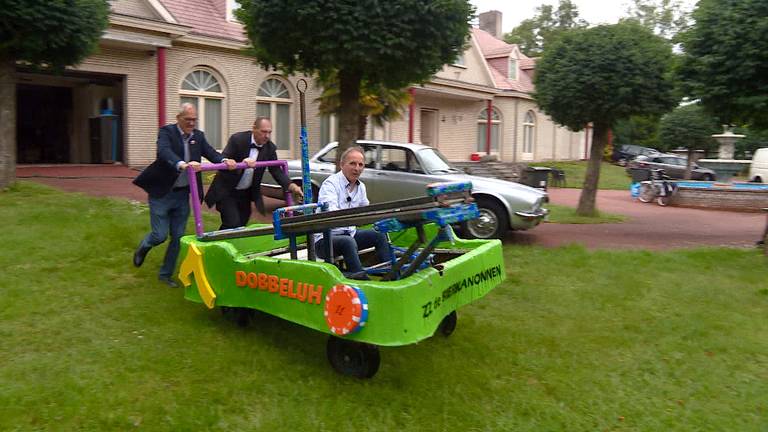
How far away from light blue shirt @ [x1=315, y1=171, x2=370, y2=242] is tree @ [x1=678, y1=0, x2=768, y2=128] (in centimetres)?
A: 613

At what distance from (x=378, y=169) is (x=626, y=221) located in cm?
675

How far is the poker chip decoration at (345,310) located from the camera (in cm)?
371

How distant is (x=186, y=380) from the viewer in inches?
160

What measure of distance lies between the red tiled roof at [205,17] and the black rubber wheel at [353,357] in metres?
15.1

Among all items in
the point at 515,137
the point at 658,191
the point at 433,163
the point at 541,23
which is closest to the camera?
the point at 433,163

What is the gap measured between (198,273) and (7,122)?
7649 mm

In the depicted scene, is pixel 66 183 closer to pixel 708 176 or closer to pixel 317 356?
pixel 317 356

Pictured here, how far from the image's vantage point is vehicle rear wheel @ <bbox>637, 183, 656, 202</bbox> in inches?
755

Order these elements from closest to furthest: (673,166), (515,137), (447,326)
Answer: (447,326) → (673,166) → (515,137)

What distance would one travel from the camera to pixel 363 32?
Answer: 26.4 ft

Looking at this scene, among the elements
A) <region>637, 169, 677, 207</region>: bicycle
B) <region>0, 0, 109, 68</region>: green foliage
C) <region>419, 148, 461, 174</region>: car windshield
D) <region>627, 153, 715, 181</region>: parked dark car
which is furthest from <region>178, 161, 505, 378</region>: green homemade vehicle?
<region>627, 153, 715, 181</region>: parked dark car

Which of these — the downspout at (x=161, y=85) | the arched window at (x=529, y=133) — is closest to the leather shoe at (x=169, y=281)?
the downspout at (x=161, y=85)

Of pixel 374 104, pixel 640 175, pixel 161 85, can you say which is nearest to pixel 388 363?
pixel 374 104

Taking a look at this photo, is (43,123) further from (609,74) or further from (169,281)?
(609,74)
